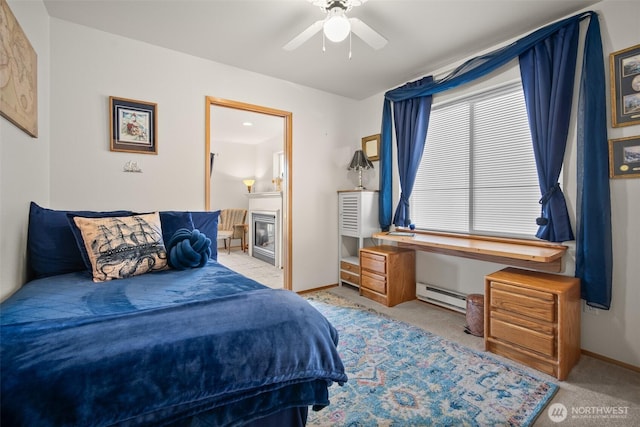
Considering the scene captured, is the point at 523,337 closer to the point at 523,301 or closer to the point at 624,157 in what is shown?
the point at 523,301

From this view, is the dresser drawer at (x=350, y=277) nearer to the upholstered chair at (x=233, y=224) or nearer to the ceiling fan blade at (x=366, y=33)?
the ceiling fan blade at (x=366, y=33)

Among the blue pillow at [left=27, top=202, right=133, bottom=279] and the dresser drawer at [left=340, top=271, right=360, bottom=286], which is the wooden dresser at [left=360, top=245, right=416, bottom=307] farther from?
the blue pillow at [left=27, top=202, right=133, bottom=279]

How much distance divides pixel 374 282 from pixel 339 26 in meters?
2.50

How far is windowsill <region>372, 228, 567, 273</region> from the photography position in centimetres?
208

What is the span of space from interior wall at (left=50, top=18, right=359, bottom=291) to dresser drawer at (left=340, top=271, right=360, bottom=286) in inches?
10.5

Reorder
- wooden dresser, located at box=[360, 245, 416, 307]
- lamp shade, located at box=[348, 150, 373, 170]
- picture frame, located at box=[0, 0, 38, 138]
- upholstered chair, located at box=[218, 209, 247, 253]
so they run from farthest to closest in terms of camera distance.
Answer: upholstered chair, located at box=[218, 209, 247, 253], lamp shade, located at box=[348, 150, 373, 170], wooden dresser, located at box=[360, 245, 416, 307], picture frame, located at box=[0, 0, 38, 138]

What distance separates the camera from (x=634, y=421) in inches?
59.7

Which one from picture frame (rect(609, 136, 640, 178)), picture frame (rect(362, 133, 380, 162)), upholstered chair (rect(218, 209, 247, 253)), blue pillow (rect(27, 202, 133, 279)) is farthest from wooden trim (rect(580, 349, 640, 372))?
upholstered chair (rect(218, 209, 247, 253))

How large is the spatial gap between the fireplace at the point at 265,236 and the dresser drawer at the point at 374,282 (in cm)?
209

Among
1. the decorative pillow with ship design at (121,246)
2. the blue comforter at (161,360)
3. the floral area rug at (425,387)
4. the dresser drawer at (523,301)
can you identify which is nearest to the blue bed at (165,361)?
the blue comforter at (161,360)

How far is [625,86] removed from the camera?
78.1 inches

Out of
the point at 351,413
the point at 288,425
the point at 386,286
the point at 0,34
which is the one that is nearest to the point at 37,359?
the point at 288,425

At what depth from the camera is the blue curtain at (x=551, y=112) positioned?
2191 mm

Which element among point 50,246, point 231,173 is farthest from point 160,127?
point 231,173
